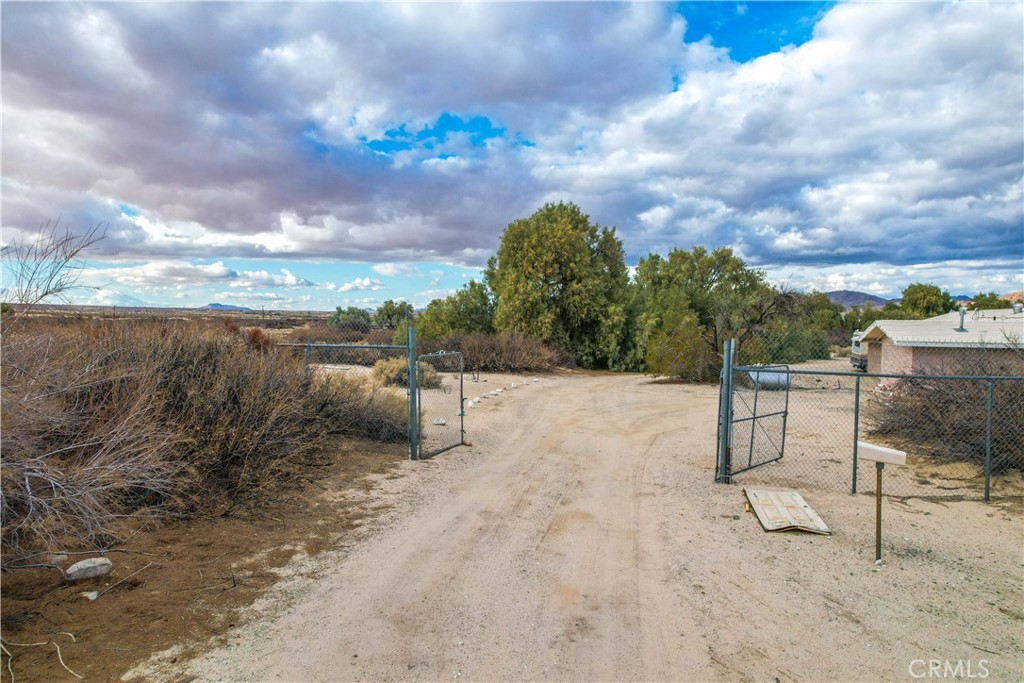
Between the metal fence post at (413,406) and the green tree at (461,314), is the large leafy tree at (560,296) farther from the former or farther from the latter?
the metal fence post at (413,406)

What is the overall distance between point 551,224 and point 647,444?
23.1 meters

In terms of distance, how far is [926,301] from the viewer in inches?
2311

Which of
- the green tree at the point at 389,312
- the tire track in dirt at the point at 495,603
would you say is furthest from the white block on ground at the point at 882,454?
the green tree at the point at 389,312

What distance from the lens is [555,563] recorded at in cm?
588

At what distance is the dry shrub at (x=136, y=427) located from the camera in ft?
16.5

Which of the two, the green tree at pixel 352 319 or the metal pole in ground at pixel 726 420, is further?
the green tree at pixel 352 319

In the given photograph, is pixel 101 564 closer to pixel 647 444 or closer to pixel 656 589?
pixel 656 589

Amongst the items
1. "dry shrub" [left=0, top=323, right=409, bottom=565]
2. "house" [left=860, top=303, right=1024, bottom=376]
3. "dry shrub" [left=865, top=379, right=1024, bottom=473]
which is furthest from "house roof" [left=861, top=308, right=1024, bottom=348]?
"dry shrub" [left=0, top=323, right=409, bottom=565]

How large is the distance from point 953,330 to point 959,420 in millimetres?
14818

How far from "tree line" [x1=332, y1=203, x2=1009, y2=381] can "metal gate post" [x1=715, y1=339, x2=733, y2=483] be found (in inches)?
667

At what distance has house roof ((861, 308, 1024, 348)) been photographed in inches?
762

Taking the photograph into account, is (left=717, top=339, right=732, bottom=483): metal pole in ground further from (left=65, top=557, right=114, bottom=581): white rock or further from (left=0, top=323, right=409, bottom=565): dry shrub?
(left=65, top=557, right=114, bottom=581): white rock

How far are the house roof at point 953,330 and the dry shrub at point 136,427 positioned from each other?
1875 centimetres

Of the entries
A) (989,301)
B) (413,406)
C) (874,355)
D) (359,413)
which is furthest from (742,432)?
(989,301)
